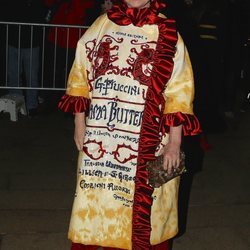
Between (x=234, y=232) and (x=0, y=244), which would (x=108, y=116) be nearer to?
(x=0, y=244)

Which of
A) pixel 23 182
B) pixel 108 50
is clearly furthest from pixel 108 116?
pixel 23 182

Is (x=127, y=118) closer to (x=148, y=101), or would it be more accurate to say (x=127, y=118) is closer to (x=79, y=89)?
(x=148, y=101)

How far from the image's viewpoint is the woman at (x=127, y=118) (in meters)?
3.12

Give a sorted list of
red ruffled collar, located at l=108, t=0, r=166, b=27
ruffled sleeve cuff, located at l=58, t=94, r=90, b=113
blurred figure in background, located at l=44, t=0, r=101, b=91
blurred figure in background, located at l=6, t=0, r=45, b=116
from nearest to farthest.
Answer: red ruffled collar, located at l=108, t=0, r=166, b=27
ruffled sleeve cuff, located at l=58, t=94, r=90, b=113
blurred figure in background, located at l=6, t=0, r=45, b=116
blurred figure in background, located at l=44, t=0, r=101, b=91

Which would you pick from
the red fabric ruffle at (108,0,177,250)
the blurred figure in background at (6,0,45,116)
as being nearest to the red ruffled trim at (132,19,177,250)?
the red fabric ruffle at (108,0,177,250)

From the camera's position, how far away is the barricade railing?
7.94 meters

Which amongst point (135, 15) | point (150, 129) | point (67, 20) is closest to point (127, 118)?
point (150, 129)

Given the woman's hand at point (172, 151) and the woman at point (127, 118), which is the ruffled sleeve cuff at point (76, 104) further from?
the woman's hand at point (172, 151)

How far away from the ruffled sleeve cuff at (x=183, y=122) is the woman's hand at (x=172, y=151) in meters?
0.03

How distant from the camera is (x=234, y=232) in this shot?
4582mm

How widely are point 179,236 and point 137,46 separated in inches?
72.0

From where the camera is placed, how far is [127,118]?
10.4 feet

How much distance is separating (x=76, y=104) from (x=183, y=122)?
1.87ft

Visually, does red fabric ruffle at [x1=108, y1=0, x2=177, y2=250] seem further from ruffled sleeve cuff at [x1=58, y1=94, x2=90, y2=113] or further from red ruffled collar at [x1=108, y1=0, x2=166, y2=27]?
ruffled sleeve cuff at [x1=58, y1=94, x2=90, y2=113]
